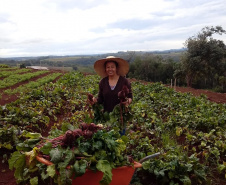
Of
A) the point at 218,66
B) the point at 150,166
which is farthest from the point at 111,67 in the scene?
the point at 218,66

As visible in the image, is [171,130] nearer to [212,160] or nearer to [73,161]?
[212,160]

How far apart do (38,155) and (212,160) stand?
3.14 meters

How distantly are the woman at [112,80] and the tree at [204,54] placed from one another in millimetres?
18682

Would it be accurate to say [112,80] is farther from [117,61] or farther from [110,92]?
[117,61]

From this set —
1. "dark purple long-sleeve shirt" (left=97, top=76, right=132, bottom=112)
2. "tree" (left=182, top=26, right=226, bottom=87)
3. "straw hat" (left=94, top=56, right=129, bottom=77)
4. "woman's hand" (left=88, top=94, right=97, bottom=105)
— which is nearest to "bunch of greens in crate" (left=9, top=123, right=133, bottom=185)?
"woman's hand" (left=88, top=94, right=97, bottom=105)

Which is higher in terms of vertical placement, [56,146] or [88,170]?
[56,146]

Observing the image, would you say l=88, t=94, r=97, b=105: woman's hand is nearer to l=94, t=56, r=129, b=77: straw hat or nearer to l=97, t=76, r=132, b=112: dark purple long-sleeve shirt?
l=97, t=76, r=132, b=112: dark purple long-sleeve shirt

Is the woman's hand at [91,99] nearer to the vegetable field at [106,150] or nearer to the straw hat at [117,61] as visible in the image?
the vegetable field at [106,150]

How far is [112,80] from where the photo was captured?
375 cm

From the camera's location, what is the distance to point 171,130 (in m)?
5.72

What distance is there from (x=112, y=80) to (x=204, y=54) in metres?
19.3

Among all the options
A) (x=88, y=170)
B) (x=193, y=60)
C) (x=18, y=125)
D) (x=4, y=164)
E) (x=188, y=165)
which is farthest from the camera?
(x=193, y=60)

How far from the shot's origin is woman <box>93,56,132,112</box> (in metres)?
3.65

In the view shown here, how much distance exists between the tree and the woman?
736 inches
